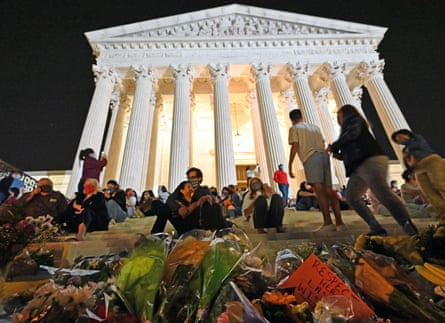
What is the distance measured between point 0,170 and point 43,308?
1834 centimetres

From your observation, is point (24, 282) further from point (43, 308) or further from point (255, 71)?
point (255, 71)

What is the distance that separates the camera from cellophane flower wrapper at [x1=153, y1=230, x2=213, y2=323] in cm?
100

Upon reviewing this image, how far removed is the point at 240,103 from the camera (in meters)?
20.8

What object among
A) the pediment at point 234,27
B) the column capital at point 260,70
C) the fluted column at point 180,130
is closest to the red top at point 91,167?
the fluted column at point 180,130

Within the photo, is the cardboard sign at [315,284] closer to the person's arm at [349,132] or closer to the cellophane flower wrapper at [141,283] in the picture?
the cellophane flower wrapper at [141,283]

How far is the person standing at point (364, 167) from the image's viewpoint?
10.7 feet

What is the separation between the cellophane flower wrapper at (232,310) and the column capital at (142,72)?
1730cm

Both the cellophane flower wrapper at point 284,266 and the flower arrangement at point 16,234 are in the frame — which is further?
the flower arrangement at point 16,234

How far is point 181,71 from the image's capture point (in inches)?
637

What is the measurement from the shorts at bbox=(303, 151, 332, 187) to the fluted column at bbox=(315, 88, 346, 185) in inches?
424

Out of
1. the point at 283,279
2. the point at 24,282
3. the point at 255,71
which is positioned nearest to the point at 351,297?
the point at 283,279

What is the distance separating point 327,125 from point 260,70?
611cm

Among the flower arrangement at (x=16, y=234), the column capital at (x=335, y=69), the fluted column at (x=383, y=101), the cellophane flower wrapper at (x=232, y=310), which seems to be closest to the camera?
the cellophane flower wrapper at (x=232, y=310)

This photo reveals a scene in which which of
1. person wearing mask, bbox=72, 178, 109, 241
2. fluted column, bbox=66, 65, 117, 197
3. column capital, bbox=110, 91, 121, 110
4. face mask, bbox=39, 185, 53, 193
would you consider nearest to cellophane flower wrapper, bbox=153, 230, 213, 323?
person wearing mask, bbox=72, 178, 109, 241
